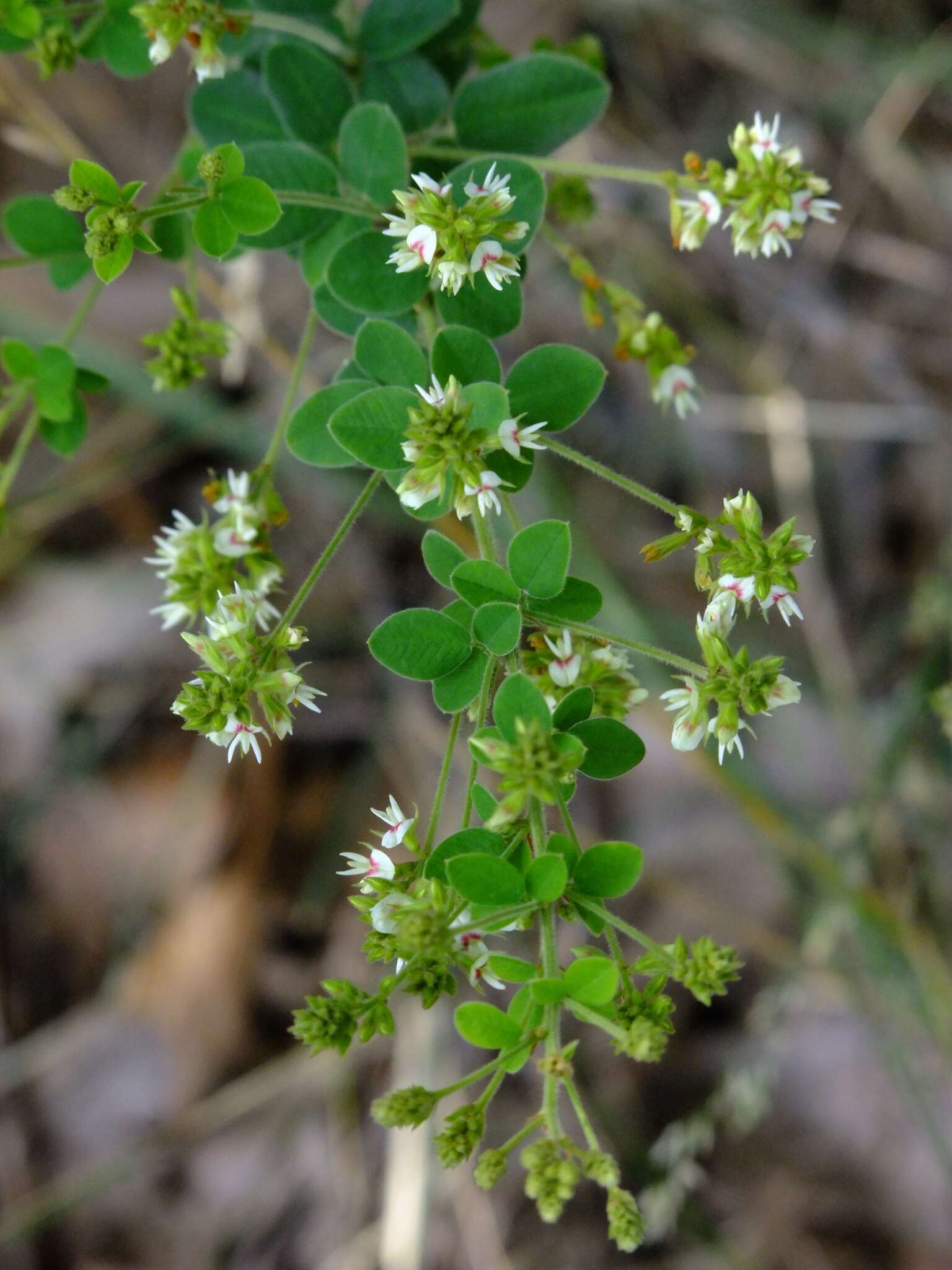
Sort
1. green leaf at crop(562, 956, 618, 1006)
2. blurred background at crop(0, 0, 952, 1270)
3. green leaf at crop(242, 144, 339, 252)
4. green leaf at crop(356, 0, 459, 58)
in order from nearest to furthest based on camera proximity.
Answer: green leaf at crop(562, 956, 618, 1006) < green leaf at crop(242, 144, 339, 252) < green leaf at crop(356, 0, 459, 58) < blurred background at crop(0, 0, 952, 1270)

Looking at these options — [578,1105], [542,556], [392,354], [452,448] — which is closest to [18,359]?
[392,354]

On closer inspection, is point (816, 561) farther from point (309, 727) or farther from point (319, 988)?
point (319, 988)

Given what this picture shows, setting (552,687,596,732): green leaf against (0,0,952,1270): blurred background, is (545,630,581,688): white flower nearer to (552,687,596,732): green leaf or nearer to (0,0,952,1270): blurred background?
(552,687,596,732): green leaf

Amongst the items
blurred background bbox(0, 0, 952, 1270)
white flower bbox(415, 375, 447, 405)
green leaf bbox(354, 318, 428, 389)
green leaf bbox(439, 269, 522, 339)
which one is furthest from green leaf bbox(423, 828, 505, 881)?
blurred background bbox(0, 0, 952, 1270)

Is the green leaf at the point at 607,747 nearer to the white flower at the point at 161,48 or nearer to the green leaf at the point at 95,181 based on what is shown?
the green leaf at the point at 95,181

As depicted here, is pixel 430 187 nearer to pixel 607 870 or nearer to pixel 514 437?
pixel 514 437

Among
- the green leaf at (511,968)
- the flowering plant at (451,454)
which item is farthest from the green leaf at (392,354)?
the green leaf at (511,968)
